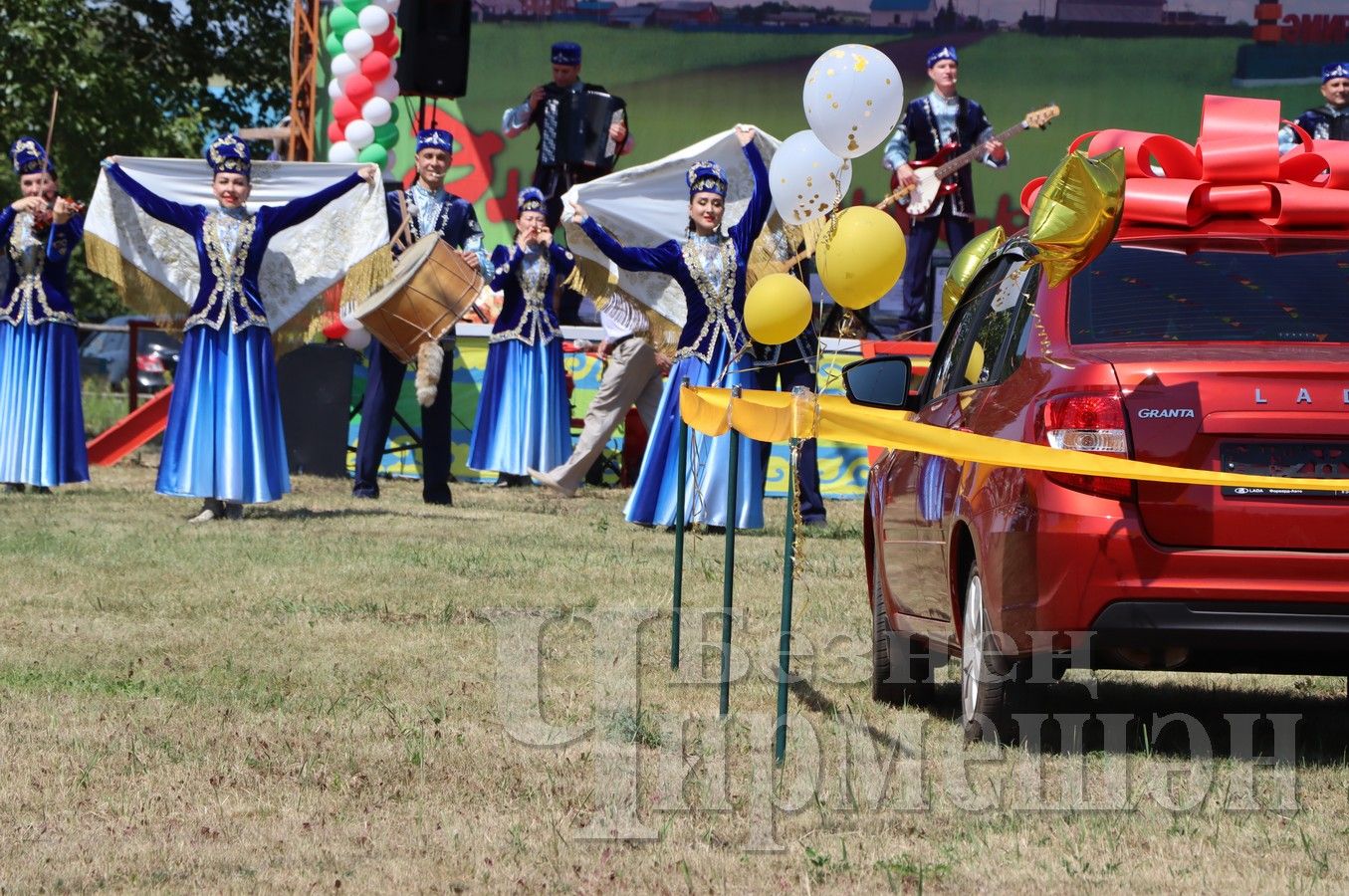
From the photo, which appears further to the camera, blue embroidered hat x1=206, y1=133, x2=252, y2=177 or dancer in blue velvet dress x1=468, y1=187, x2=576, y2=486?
dancer in blue velvet dress x1=468, y1=187, x2=576, y2=486

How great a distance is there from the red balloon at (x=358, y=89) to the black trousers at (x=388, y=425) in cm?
449

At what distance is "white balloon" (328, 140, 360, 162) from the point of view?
58.0 feet

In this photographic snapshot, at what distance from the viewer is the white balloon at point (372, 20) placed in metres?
17.7

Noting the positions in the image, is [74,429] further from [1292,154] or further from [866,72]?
[1292,154]

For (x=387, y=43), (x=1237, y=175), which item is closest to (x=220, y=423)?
(x=1237, y=175)

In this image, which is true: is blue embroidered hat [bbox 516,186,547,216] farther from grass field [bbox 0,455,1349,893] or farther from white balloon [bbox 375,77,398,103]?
grass field [bbox 0,455,1349,893]

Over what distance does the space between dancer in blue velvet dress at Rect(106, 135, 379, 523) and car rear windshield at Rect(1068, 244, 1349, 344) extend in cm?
695

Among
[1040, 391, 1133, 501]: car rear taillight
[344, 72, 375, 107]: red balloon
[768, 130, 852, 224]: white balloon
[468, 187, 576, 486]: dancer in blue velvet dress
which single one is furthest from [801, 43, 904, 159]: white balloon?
[344, 72, 375, 107]: red balloon

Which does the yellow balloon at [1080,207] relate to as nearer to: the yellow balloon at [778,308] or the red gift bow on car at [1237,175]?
the red gift bow on car at [1237,175]

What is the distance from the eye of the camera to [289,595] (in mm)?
8664

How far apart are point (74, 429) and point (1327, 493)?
34.2 feet

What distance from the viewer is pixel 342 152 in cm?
1773

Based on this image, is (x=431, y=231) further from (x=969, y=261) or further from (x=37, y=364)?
(x=969, y=261)

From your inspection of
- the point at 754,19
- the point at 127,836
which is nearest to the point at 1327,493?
the point at 127,836
